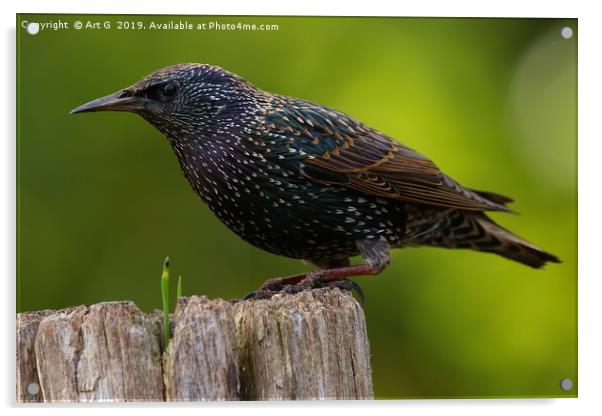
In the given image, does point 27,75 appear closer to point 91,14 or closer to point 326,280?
point 91,14

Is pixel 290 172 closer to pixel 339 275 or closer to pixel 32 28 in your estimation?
pixel 339 275

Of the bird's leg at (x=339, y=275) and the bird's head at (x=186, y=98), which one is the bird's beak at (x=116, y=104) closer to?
the bird's head at (x=186, y=98)

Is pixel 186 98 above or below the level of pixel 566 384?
above

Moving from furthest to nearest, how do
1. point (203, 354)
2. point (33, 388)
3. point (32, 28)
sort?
point (32, 28) → point (33, 388) → point (203, 354)

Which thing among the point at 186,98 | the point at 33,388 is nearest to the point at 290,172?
the point at 186,98

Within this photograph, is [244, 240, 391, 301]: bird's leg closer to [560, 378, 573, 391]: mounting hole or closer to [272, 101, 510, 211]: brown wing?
[272, 101, 510, 211]: brown wing

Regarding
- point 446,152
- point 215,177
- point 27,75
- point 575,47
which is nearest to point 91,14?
point 27,75

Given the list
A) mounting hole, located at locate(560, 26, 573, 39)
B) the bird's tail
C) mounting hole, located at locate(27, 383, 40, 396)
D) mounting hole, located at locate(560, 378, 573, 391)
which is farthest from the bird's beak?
mounting hole, located at locate(560, 378, 573, 391)
